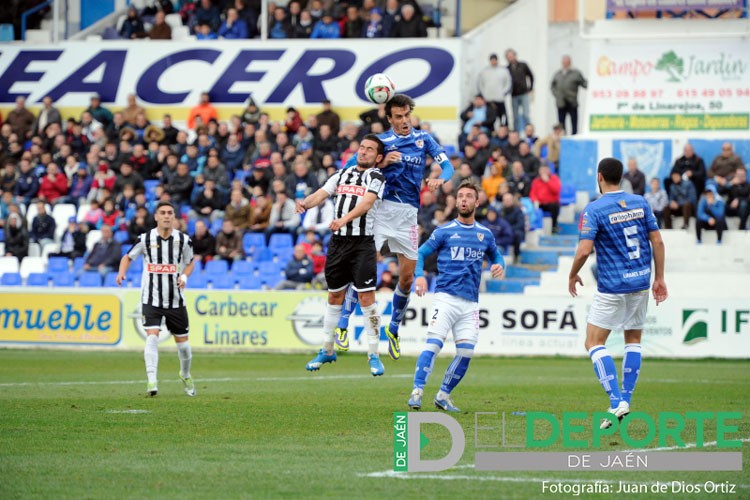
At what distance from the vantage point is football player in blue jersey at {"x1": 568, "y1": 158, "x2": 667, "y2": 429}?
36.0ft

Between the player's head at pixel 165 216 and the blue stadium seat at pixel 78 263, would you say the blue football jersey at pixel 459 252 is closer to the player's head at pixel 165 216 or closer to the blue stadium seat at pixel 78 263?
the player's head at pixel 165 216

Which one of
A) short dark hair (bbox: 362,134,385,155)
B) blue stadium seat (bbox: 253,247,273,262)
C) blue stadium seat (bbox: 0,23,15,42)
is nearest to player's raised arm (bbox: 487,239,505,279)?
short dark hair (bbox: 362,134,385,155)

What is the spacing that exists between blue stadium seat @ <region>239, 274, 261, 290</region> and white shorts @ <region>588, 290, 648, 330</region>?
15624 millimetres

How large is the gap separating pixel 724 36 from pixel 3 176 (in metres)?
18.0

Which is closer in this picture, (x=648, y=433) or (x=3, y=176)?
(x=648, y=433)

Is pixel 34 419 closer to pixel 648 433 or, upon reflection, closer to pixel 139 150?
Result: pixel 648 433

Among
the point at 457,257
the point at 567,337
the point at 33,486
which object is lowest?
the point at 567,337

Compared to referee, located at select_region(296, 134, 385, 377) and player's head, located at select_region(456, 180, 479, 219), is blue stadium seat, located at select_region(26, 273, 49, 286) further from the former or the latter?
player's head, located at select_region(456, 180, 479, 219)

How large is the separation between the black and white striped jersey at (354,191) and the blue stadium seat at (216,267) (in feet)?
44.1

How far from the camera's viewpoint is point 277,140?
2984 cm

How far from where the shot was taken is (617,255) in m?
11.0

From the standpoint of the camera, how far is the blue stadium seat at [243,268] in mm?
26578

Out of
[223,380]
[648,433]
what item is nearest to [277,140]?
[223,380]

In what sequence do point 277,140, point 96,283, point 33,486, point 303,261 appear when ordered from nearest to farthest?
point 33,486, point 303,261, point 96,283, point 277,140
